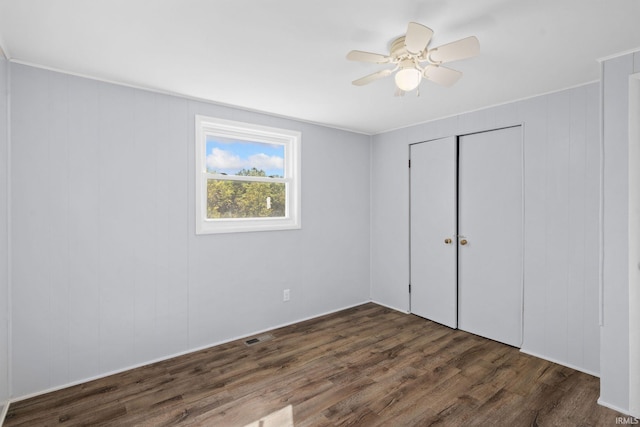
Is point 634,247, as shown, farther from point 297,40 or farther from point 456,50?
point 297,40

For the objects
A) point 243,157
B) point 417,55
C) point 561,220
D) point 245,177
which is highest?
point 417,55

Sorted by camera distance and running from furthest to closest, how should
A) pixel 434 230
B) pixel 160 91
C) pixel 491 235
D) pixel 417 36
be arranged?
pixel 434 230, pixel 491 235, pixel 160 91, pixel 417 36

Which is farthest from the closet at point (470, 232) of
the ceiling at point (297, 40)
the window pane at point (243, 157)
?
the window pane at point (243, 157)

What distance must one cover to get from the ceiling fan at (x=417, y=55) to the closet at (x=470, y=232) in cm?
159

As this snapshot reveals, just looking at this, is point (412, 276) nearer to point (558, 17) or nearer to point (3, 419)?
point (558, 17)

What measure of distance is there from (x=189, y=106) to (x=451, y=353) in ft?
11.0

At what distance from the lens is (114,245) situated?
2613 mm

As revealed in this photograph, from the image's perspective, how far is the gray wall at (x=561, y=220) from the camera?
263cm

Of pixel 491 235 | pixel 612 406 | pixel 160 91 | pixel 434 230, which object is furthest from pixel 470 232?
pixel 160 91

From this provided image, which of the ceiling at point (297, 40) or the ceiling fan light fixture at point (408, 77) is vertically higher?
the ceiling at point (297, 40)

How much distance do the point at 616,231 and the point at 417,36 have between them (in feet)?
6.30

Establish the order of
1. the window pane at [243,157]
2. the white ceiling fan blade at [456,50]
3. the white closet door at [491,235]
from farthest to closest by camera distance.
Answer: the window pane at [243,157], the white closet door at [491,235], the white ceiling fan blade at [456,50]

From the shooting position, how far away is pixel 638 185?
210 centimetres

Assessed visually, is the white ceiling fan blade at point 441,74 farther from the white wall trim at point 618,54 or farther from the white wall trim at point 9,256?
the white wall trim at point 9,256
